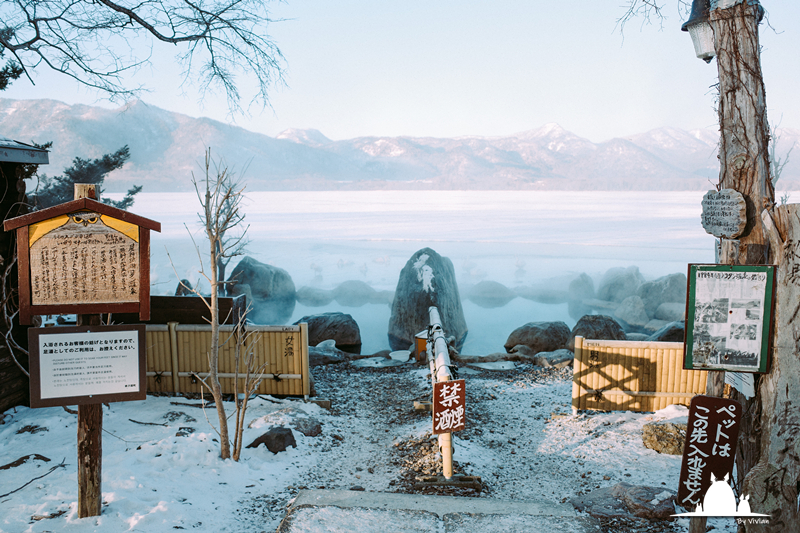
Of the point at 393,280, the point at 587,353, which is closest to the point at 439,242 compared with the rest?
the point at 393,280

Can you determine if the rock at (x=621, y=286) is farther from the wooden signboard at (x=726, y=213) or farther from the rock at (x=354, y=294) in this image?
the wooden signboard at (x=726, y=213)

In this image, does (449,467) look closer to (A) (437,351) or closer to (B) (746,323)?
(A) (437,351)

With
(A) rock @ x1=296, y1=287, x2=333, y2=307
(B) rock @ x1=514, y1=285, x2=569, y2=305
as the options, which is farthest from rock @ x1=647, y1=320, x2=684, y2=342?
(B) rock @ x1=514, y1=285, x2=569, y2=305

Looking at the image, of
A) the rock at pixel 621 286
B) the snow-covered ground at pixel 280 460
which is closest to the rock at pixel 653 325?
the rock at pixel 621 286

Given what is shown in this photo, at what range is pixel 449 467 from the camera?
5664mm

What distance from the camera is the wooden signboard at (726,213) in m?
4.45

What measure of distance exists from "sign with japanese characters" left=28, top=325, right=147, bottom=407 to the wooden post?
0.14 meters

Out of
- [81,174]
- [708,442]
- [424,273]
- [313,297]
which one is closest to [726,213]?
[708,442]

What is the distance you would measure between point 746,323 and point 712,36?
2551 millimetres

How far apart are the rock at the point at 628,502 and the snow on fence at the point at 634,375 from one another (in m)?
2.81

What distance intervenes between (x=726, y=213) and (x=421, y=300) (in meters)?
14.1

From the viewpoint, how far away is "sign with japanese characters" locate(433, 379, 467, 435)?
555 cm

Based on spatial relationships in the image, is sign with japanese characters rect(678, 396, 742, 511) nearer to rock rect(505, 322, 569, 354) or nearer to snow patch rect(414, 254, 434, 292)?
rock rect(505, 322, 569, 354)

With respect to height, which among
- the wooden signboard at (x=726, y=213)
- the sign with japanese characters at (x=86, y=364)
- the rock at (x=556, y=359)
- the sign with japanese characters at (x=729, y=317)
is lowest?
the rock at (x=556, y=359)
